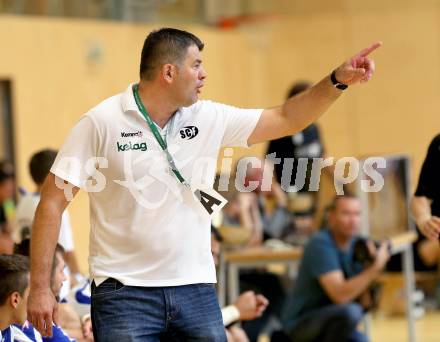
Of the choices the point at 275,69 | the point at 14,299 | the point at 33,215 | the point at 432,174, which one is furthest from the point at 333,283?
the point at 275,69

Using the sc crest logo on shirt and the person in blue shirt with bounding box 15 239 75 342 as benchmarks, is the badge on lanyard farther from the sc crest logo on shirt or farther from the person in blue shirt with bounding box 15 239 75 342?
the person in blue shirt with bounding box 15 239 75 342

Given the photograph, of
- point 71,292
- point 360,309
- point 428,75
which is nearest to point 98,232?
point 71,292

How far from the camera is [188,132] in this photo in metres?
3.74

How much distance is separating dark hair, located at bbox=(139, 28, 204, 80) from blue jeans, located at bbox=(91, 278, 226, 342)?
0.79 m

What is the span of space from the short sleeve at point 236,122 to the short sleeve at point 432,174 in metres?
1.47

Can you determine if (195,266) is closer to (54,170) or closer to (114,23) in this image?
(54,170)

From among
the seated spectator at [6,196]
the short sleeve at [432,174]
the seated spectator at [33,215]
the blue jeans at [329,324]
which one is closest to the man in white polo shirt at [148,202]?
the short sleeve at [432,174]

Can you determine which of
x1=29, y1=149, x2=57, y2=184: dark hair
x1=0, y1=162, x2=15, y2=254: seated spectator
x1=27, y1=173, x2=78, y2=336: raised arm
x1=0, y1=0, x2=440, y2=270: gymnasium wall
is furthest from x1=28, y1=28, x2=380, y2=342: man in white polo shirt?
x1=0, y1=0, x2=440, y2=270: gymnasium wall

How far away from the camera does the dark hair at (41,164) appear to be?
5.71m

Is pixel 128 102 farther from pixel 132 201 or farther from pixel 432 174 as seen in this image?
pixel 432 174

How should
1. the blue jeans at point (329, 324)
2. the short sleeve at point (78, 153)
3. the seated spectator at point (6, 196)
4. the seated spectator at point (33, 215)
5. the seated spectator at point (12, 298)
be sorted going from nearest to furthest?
A: the short sleeve at point (78, 153) < the seated spectator at point (12, 298) < the seated spectator at point (33, 215) < the blue jeans at point (329, 324) < the seated spectator at point (6, 196)

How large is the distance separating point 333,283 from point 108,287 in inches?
146

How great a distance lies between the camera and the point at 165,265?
362 centimetres

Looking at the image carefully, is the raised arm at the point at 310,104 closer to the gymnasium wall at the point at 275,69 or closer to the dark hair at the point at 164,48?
the dark hair at the point at 164,48
